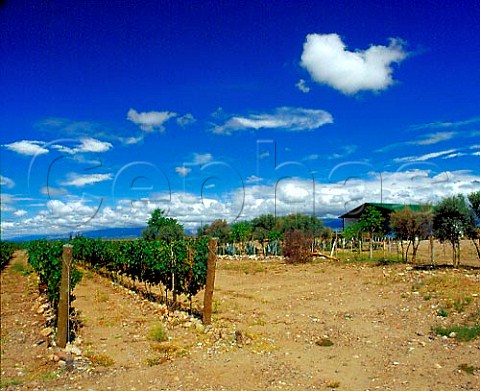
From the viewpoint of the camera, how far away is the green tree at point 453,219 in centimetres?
2188

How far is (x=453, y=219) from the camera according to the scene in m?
22.2

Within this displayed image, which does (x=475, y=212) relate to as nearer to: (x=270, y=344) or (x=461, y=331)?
(x=461, y=331)

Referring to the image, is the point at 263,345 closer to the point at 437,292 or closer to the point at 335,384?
the point at 335,384

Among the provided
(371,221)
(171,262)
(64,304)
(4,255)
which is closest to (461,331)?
(171,262)

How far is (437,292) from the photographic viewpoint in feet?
47.3

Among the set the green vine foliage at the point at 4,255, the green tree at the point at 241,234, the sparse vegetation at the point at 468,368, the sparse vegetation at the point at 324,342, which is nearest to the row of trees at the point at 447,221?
the sparse vegetation at the point at 324,342

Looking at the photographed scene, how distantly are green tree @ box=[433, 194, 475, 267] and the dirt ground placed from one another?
6065 millimetres

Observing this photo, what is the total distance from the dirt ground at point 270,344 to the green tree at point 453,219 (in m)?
6.06

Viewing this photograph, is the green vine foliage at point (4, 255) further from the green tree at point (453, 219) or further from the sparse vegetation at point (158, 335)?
the green tree at point (453, 219)

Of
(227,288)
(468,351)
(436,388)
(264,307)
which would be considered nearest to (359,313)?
(264,307)

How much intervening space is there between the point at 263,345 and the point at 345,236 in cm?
3400

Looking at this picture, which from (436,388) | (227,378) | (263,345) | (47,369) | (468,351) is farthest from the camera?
(263,345)

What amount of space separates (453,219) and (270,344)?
16788 millimetres

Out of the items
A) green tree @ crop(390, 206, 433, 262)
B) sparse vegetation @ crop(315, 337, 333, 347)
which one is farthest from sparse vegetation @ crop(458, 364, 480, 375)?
green tree @ crop(390, 206, 433, 262)
